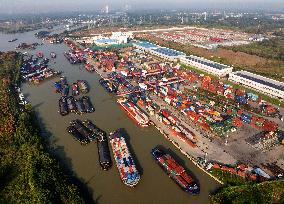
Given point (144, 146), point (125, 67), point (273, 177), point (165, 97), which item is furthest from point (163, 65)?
point (273, 177)

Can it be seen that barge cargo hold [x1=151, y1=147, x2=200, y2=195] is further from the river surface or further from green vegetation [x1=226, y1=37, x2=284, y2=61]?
green vegetation [x1=226, y1=37, x2=284, y2=61]

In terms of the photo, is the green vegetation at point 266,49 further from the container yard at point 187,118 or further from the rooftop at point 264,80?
the rooftop at point 264,80

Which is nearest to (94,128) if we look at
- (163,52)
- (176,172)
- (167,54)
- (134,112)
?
(134,112)

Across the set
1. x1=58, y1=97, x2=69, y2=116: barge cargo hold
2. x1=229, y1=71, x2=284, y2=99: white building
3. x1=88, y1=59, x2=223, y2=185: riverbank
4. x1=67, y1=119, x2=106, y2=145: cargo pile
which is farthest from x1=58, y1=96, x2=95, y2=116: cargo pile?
x1=229, y1=71, x2=284, y2=99: white building

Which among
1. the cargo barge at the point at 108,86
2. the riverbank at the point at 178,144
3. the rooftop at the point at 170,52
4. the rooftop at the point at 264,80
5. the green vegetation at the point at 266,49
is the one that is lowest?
the green vegetation at the point at 266,49

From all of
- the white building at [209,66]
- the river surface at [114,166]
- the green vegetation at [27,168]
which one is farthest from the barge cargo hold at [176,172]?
the white building at [209,66]

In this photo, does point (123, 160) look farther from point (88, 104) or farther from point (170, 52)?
point (170, 52)

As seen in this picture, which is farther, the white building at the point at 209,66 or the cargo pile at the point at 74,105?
the white building at the point at 209,66
